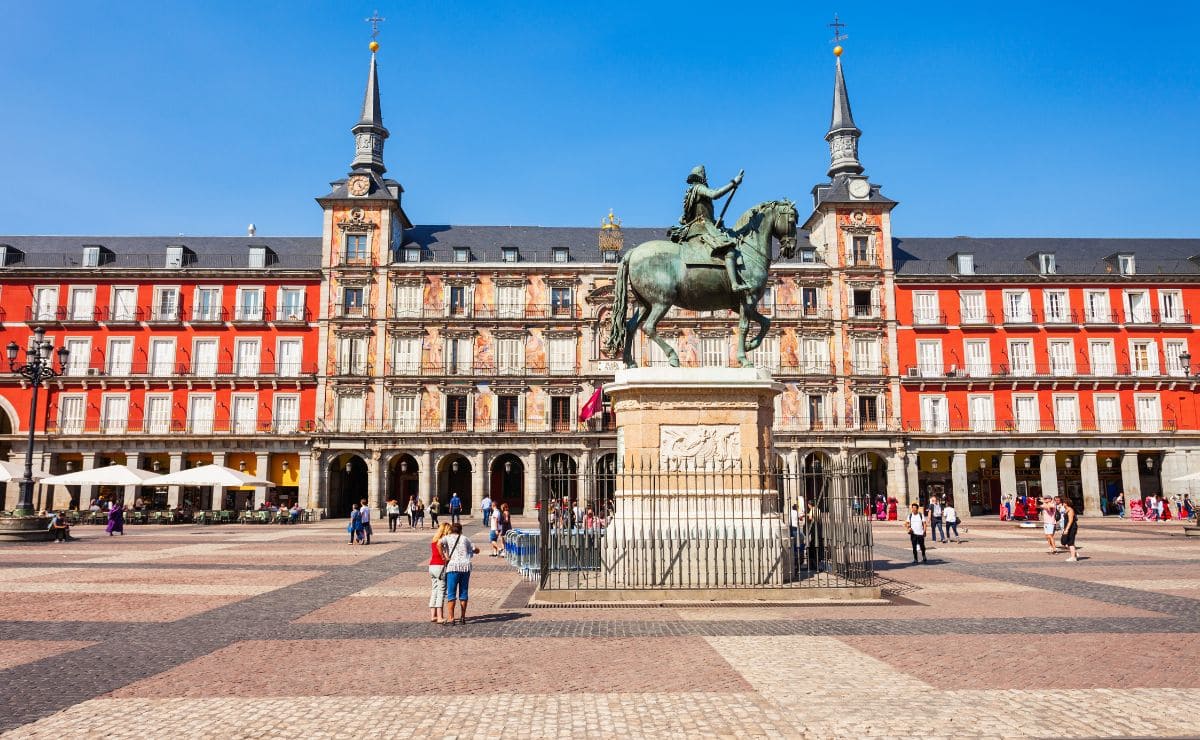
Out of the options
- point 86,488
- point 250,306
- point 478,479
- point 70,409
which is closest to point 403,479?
point 478,479

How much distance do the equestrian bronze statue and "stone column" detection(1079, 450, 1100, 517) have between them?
1596 inches

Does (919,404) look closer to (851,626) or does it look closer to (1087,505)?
(1087,505)

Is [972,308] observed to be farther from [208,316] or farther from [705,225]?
[208,316]

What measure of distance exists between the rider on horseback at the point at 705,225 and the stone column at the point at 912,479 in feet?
120

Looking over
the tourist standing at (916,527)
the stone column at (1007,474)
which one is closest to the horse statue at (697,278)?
the tourist standing at (916,527)

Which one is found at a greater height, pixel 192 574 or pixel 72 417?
pixel 72 417

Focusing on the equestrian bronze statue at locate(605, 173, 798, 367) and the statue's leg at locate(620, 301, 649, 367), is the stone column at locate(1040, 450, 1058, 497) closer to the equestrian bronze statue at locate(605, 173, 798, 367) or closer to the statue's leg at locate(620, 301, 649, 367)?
the equestrian bronze statue at locate(605, 173, 798, 367)

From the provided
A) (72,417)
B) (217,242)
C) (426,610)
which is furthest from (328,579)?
(217,242)

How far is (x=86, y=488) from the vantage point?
142ft

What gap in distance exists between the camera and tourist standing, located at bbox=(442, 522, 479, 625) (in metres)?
9.81

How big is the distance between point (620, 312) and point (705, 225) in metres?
1.85

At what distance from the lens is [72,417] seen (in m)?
45.1

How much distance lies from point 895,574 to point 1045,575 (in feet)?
8.85

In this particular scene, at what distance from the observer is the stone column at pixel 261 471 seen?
145ft
